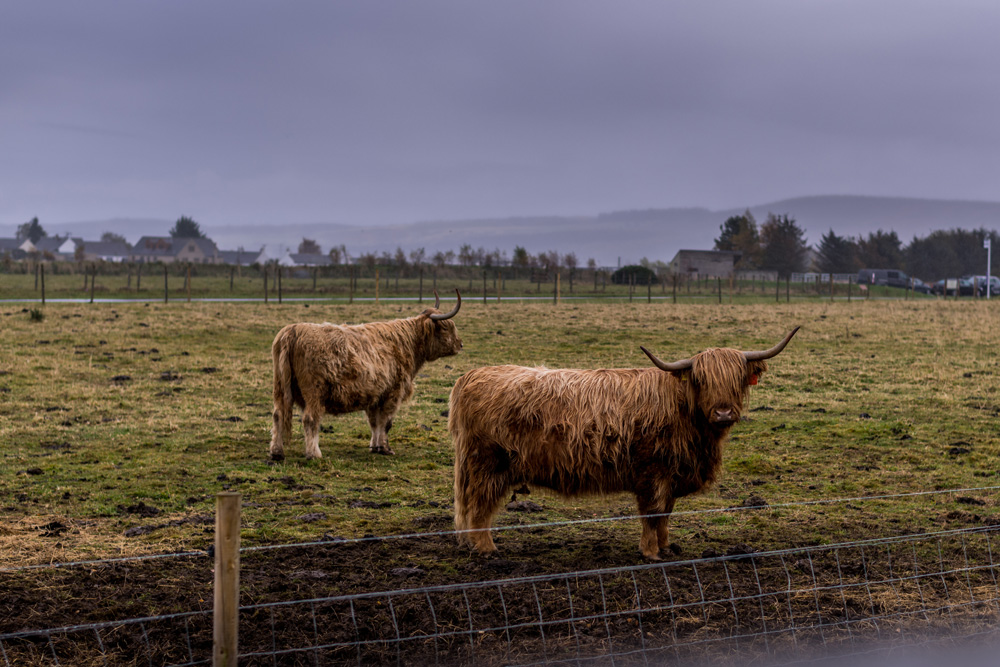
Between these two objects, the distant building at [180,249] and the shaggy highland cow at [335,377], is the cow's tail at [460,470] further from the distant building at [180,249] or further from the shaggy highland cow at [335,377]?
the distant building at [180,249]

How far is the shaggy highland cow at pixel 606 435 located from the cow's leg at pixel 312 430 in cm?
361

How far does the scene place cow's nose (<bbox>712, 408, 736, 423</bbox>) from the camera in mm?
6168

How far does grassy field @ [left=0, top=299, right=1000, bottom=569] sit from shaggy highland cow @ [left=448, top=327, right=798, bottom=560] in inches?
19.7

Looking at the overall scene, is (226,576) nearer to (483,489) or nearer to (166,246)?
(483,489)

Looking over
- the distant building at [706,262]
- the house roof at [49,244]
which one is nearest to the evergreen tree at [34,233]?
the house roof at [49,244]

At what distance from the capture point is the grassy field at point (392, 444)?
287 inches

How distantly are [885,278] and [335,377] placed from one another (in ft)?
260

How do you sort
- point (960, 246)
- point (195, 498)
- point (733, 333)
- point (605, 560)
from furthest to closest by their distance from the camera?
point (960, 246) < point (733, 333) < point (195, 498) < point (605, 560)

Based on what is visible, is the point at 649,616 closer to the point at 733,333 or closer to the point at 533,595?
the point at 533,595

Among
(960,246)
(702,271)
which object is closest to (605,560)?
(702,271)

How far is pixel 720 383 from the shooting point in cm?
627

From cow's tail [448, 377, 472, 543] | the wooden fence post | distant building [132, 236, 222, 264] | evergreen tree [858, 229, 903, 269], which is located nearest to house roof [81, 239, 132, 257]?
distant building [132, 236, 222, 264]

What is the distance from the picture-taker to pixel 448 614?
538 cm

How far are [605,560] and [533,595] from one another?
102 centimetres
